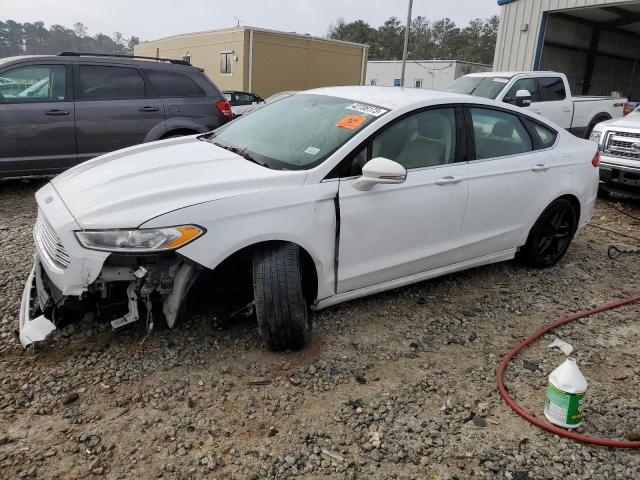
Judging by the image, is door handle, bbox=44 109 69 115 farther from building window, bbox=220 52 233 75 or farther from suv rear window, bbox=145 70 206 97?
building window, bbox=220 52 233 75

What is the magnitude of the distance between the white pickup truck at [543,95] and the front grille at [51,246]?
7.89 meters

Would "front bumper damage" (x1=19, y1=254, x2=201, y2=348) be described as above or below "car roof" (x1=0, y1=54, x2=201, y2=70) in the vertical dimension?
below

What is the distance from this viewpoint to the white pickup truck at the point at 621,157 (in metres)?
6.98

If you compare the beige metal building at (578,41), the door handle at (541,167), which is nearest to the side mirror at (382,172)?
the door handle at (541,167)

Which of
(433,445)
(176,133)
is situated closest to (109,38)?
(176,133)

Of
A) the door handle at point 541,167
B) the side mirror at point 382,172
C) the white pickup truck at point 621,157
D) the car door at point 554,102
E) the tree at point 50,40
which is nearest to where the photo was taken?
the side mirror at point 382,172

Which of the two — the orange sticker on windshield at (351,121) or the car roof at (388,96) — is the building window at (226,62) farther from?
the orange sticker on windshield at (351,121)

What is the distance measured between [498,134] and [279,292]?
2328 millimetres

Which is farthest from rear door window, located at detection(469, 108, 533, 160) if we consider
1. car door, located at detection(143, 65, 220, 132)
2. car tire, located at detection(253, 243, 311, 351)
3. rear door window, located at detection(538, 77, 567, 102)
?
rear door window, located at detection(538, 77, 567, 102)

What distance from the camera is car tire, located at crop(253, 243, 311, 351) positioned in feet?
9.42

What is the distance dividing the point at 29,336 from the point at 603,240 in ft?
18.4

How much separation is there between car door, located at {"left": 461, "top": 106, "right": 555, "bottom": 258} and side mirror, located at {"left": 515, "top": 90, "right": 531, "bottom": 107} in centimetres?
462

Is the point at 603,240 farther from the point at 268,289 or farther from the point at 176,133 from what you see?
the point at 176,133

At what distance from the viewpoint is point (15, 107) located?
602 cm
